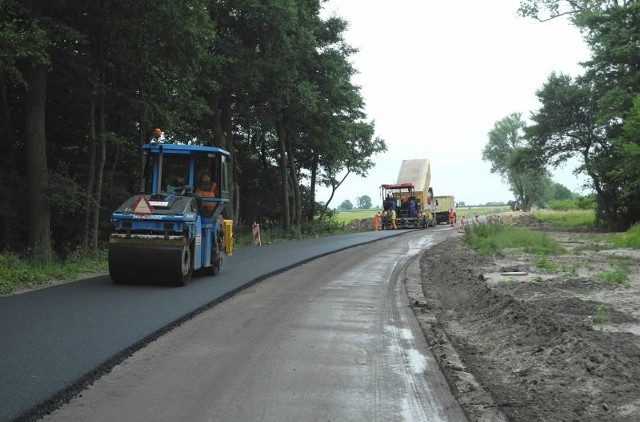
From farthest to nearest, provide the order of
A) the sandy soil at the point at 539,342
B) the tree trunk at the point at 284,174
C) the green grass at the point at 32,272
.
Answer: the tree trunk at the point at 284,174 → the green grass at the point at 32,272 → the sandy soil at the point at 539,342

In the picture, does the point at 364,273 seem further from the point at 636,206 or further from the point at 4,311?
the point at 636,206

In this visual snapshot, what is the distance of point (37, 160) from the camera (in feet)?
47.4

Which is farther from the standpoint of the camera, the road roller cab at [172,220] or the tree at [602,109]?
the tree at [602,109]

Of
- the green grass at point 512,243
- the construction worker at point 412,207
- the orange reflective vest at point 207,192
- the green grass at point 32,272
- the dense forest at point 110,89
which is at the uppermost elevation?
the dense forest at point 110,89

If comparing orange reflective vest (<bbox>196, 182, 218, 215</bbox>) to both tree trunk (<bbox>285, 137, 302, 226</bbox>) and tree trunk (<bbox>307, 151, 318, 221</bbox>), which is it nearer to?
tree trunk (<bbox>285, 137, 302, 226</bbox>)

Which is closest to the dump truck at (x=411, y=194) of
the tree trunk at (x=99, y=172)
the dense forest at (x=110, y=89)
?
the dense forest at (x=110, y=89)

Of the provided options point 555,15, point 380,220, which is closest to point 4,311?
point 555,15

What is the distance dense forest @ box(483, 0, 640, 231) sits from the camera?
30.9 meters

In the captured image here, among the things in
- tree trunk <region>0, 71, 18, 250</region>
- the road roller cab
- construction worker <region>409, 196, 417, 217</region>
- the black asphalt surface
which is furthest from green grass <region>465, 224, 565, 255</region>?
construction worker <region>409, 196, 417, 217</region>

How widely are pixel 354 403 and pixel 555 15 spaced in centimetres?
3322

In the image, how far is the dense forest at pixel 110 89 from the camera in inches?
568

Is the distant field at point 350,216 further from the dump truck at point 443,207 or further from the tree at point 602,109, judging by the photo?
the tree at point 602,109

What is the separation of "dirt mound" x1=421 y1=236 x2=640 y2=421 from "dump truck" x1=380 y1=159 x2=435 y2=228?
29705mm

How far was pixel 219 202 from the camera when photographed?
12.4 meters
